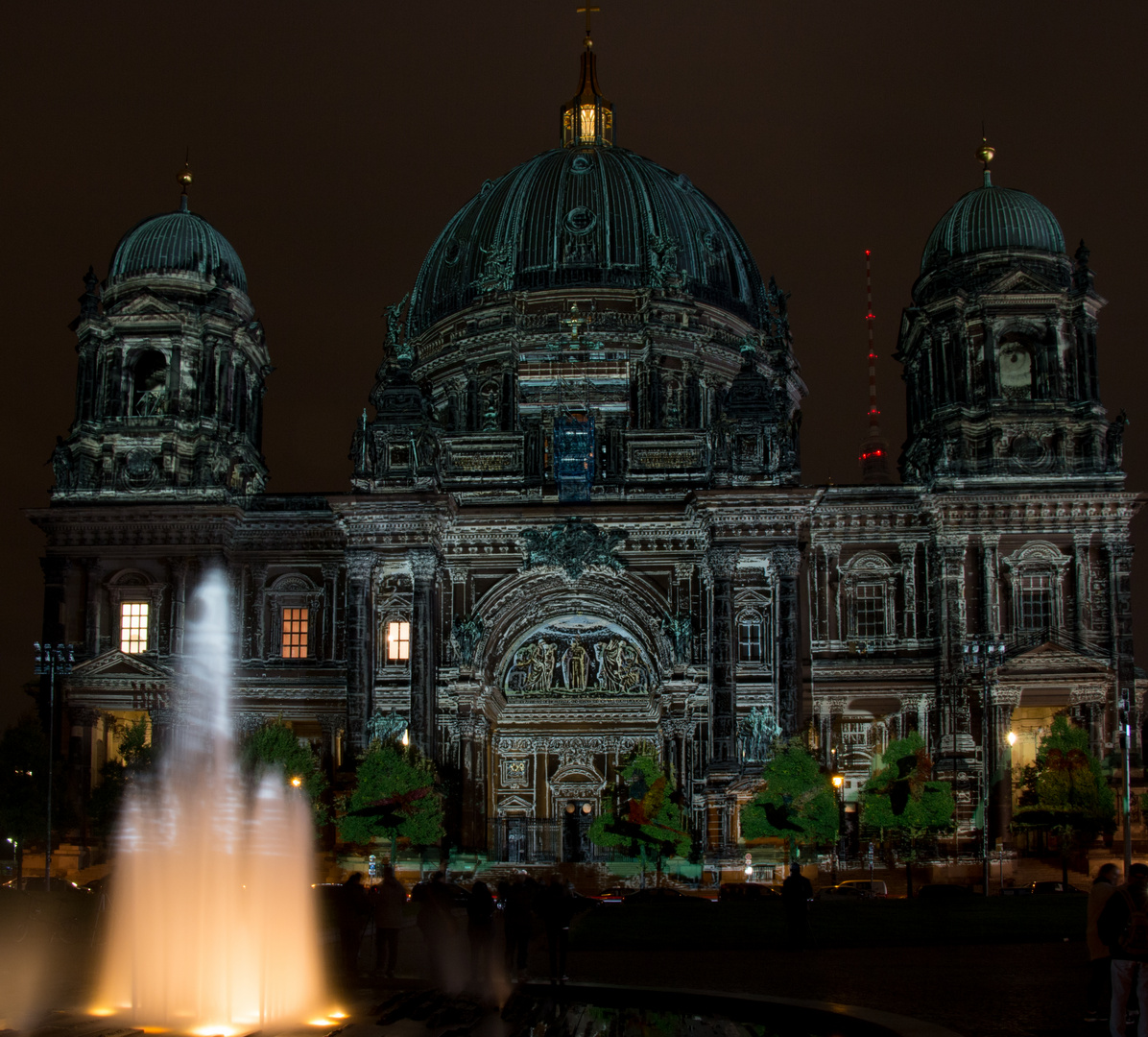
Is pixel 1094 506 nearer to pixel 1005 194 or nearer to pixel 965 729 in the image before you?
pixel 965 729

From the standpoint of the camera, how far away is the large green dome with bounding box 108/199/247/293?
63.3 meters

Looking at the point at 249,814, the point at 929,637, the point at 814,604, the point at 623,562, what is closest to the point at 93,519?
the point at 249,814

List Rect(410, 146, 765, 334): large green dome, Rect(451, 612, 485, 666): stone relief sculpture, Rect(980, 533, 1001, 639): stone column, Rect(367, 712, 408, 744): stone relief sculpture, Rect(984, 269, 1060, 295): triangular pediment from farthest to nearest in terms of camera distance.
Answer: Rect(410, 146, 765, 334): large green dome, Rect(984, 269, 1060, 295): triangular pediment, Rect(980, 533, 1001, 639): stone column, Rect(451, 612, 485, 666): stone relief sculpture, Rect(367, 712, 408, 744): stone relief sculpture

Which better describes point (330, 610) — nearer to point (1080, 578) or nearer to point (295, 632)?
point (295, 632)

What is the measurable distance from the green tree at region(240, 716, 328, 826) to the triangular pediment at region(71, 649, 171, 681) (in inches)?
210

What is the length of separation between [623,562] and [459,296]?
20.3 m

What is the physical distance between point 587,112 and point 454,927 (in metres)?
63.5

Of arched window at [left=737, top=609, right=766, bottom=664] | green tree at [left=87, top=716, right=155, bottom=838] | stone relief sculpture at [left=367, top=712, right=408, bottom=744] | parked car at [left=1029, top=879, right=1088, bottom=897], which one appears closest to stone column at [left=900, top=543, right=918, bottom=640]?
arched window at [left=737, top=609, right=766, bottom=664]

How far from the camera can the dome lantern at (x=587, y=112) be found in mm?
81062

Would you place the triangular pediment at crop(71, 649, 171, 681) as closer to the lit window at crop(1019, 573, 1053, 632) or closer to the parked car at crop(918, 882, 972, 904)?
the parked car at crop(918, 882, 972, 904)

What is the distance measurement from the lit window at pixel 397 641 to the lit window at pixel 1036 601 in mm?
24272

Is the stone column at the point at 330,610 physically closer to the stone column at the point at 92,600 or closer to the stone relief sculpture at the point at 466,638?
the stone relief sculpture at the point at 466,638

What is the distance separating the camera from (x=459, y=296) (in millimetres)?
73250

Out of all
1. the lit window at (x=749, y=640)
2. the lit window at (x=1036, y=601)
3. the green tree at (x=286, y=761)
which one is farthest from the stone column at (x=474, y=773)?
the lit window at (x=1036, y=601)
